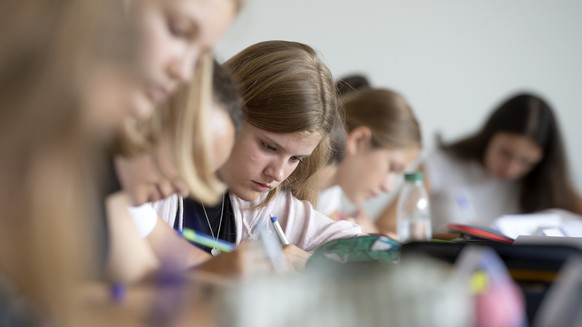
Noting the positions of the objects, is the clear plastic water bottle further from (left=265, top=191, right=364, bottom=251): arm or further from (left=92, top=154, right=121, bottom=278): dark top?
(left=92, top=154, right=121, bottom=278): dark top

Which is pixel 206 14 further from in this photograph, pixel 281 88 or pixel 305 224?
pixel 305 224

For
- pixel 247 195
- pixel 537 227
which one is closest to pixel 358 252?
pixel 247 195

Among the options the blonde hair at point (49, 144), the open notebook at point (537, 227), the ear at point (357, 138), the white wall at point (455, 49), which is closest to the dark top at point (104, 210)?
the blonde hair at point (49, 144)

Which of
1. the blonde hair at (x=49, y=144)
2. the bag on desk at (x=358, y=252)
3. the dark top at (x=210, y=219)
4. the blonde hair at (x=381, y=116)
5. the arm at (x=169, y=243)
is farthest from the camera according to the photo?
the blonde hair at (x=381, y=116)

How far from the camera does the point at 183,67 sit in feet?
2.32

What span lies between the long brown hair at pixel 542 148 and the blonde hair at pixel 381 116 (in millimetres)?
707

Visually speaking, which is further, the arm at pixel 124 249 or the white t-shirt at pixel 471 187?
the white t-shirt at pixel 471 187

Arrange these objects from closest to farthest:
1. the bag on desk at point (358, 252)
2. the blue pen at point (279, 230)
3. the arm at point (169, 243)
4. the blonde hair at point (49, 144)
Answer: the blonde hair at point (49, 144)
the bag on desk at point (358, 252)
the arm at point (169, 243)
the blue pen at point (279, 230)

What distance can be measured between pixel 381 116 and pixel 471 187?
2.69 feet

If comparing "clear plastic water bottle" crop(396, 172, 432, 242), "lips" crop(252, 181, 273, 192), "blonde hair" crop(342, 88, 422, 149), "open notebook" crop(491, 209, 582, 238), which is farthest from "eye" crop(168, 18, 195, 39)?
"blonde hair" crop(342, 88, 422, 149)

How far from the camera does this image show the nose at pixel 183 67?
2.29 feet

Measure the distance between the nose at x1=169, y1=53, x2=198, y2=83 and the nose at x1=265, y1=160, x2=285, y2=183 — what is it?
1.62 feet

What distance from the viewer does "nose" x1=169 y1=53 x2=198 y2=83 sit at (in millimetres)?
698

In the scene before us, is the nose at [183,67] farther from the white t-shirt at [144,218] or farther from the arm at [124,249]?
the white t-shirt at [144,218]
